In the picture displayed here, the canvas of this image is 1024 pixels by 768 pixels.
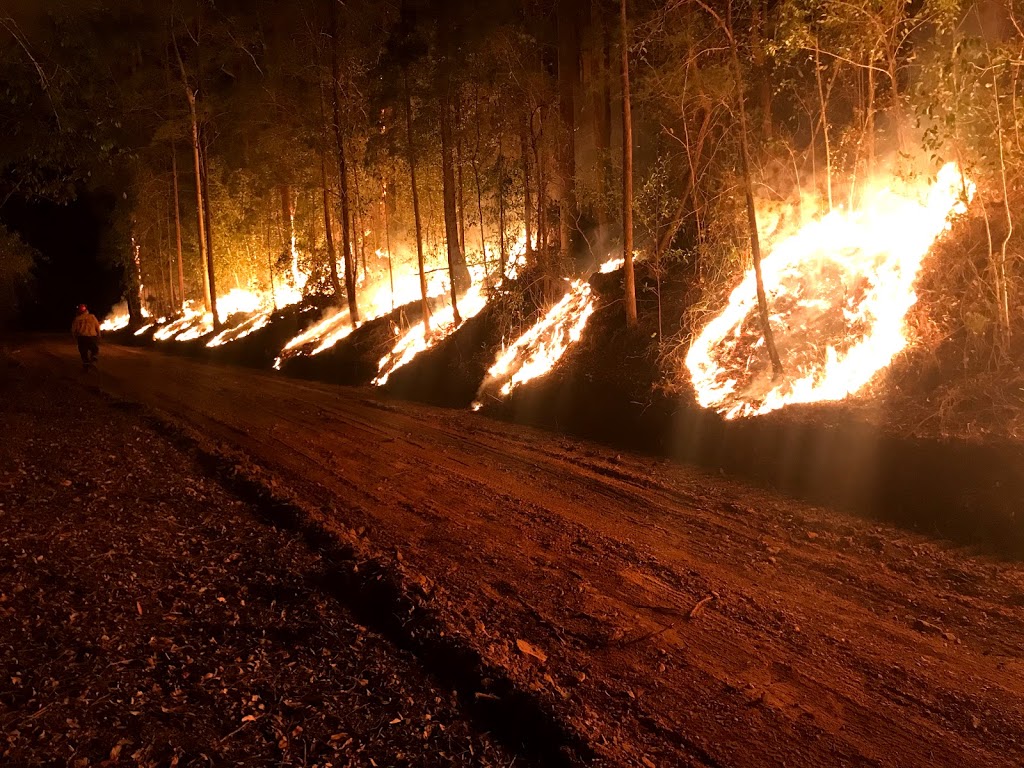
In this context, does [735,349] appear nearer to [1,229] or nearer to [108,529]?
[108,529]

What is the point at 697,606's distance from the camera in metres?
5.38

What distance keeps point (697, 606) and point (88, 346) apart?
64.4ft

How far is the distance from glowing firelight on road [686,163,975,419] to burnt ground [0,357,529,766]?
7.74m

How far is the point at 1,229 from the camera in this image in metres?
29.6

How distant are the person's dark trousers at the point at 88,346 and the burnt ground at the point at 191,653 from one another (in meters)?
13.3

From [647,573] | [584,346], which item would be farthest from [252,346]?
[647,573]

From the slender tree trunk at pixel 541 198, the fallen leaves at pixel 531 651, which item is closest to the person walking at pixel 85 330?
the slender tree trunk at pixel 541 198

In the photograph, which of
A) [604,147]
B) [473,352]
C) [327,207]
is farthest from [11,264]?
[604,147]

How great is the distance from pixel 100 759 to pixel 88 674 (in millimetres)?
853

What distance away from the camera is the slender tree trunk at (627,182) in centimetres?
1308

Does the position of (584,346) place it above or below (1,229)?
below

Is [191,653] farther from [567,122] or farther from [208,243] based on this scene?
[208,243]

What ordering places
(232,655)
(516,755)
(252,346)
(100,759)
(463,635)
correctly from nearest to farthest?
(100,759), (516,755), (232,655), (463,635), (252,346)

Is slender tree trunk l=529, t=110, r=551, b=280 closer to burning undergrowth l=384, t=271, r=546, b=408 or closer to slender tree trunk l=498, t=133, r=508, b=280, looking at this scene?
burning undergrowth l=384, t=271, r=546, b=408
